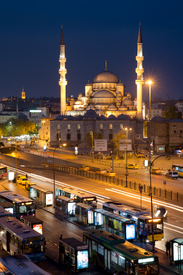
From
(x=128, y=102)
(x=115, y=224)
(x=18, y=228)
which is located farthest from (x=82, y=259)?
(x=128, y=102)

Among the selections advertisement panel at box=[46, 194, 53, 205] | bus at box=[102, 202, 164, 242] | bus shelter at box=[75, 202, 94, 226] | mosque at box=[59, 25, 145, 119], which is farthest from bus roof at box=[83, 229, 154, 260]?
mosque at box=[59, 25, 145, 119]

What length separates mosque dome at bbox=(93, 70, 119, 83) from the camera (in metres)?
112

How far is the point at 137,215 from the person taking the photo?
2275 cm

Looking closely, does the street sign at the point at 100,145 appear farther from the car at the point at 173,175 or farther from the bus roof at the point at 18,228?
the bus roof at the point at 18,228

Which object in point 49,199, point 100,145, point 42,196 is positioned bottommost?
point 49,199

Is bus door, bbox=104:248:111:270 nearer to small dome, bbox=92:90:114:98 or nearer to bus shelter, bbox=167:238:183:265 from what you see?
bus shelter, bbox=167:238:183:265

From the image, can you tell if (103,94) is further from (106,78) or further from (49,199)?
(49,199)

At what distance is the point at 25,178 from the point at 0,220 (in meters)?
22.4

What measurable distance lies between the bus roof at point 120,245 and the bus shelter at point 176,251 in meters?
2.44

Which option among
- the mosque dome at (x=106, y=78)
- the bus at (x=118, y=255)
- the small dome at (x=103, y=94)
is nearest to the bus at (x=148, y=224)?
the bus at (x=118, y=255)

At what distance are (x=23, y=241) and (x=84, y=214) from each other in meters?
8.68

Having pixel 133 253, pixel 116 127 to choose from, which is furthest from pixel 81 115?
pixel 133 253

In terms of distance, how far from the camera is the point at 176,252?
1867 cm

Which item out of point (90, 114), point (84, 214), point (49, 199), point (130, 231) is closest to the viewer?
point (130, 231)
